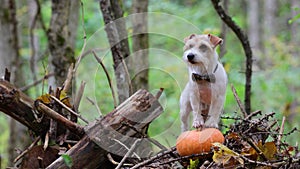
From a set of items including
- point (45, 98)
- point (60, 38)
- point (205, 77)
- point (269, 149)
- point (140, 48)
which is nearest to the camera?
point (269, 149)

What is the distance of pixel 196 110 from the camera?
3203 mm

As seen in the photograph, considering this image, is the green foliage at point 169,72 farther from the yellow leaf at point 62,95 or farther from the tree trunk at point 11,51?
the tree trunk at point 11,51

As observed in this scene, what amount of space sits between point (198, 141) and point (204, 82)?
404 millimetres

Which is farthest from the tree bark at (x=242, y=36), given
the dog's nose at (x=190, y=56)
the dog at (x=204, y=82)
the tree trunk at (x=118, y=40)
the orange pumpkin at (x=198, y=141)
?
the orange pumpkin at (x=198, y=141)

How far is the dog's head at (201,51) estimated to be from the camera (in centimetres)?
297

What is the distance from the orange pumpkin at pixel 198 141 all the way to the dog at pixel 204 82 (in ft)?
0.51

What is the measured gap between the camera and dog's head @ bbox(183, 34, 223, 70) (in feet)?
9.76

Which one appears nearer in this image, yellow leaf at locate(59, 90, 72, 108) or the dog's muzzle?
the dog's muzzle

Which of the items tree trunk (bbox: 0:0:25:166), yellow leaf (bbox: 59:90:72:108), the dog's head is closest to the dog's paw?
the dog's head

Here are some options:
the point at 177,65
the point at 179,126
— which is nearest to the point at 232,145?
the point at 179,126

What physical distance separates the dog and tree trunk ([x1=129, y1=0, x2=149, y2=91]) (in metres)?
1.28

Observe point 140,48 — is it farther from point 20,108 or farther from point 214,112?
point 214,112

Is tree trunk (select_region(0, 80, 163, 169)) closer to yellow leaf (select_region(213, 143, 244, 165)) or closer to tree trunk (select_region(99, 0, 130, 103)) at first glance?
yellow leaf (select_region(213, 143, 244, 165))

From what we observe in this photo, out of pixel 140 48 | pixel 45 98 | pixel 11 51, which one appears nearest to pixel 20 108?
pixel 45 98
